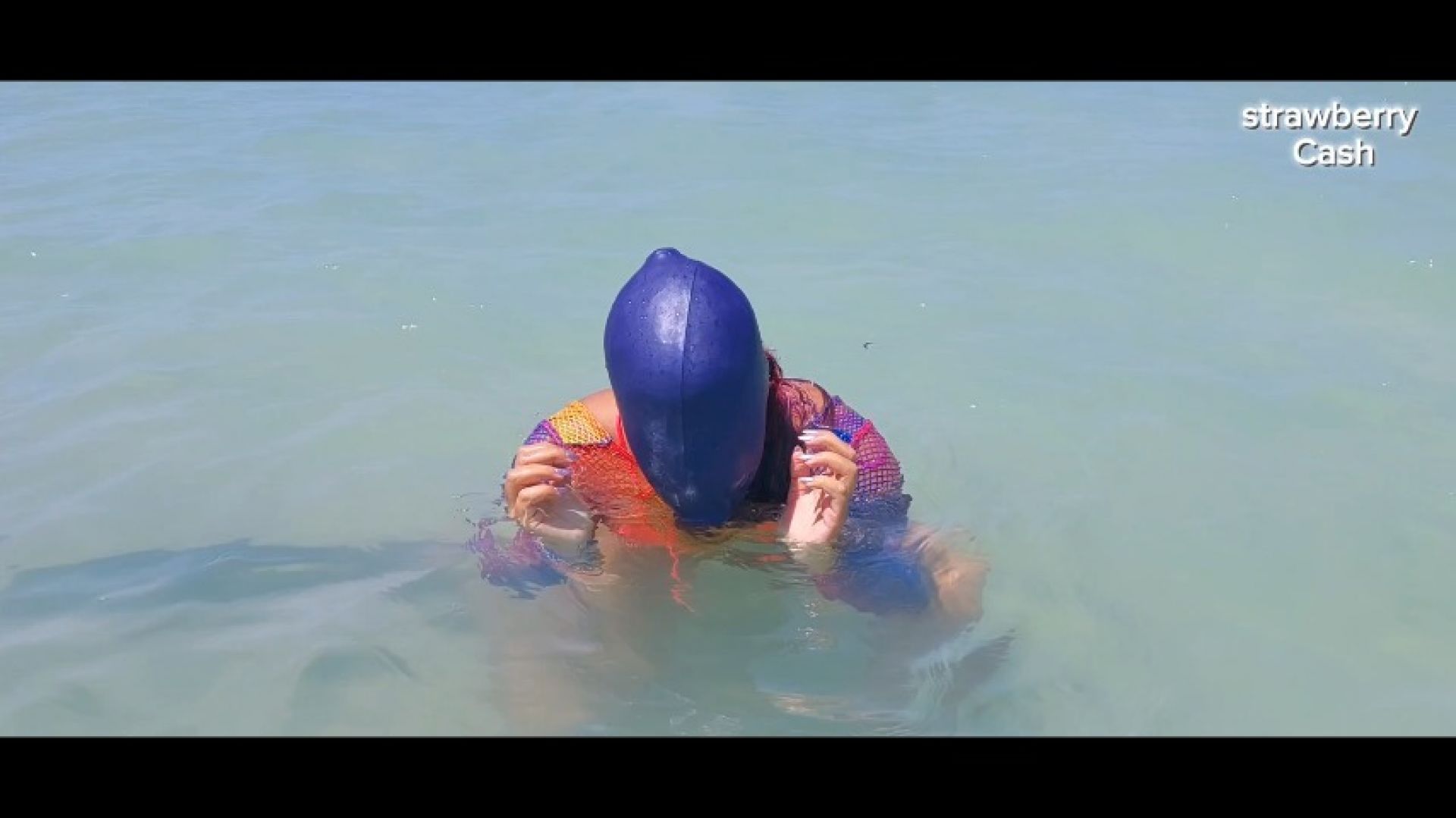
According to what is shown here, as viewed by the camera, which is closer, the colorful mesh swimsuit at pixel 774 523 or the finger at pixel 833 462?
the finger at pixel 833 462

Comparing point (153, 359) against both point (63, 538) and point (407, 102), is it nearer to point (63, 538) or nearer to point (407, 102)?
A: point (63, 538)

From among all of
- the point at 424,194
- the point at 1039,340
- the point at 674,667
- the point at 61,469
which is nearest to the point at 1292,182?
the point at 1039,340

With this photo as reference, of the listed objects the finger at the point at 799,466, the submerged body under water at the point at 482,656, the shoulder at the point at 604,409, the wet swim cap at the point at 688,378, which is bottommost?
the submerged body under water at the point at 482,656

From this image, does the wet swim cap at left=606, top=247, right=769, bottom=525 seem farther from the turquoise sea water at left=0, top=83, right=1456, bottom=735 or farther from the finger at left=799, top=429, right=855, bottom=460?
the turquoise sea water at left=0, top=83, right=1456, bottom=735

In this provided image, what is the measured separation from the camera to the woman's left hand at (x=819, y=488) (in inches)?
138

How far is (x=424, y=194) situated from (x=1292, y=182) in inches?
214

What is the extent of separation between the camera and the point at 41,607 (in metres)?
4.17

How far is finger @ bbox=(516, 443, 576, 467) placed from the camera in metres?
3.57

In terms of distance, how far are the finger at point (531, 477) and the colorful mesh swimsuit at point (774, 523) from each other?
227mm

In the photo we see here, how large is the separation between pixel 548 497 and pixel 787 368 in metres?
2.95

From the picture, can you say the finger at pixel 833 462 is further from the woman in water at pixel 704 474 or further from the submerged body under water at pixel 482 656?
the submerged body under water at pixel 482 656

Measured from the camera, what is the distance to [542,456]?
11.7 feet

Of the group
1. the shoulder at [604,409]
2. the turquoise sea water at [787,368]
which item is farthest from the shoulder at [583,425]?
the turquoise sea water at [787,368]

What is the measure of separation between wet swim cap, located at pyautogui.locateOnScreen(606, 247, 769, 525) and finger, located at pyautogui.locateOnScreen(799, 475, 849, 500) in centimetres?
16
